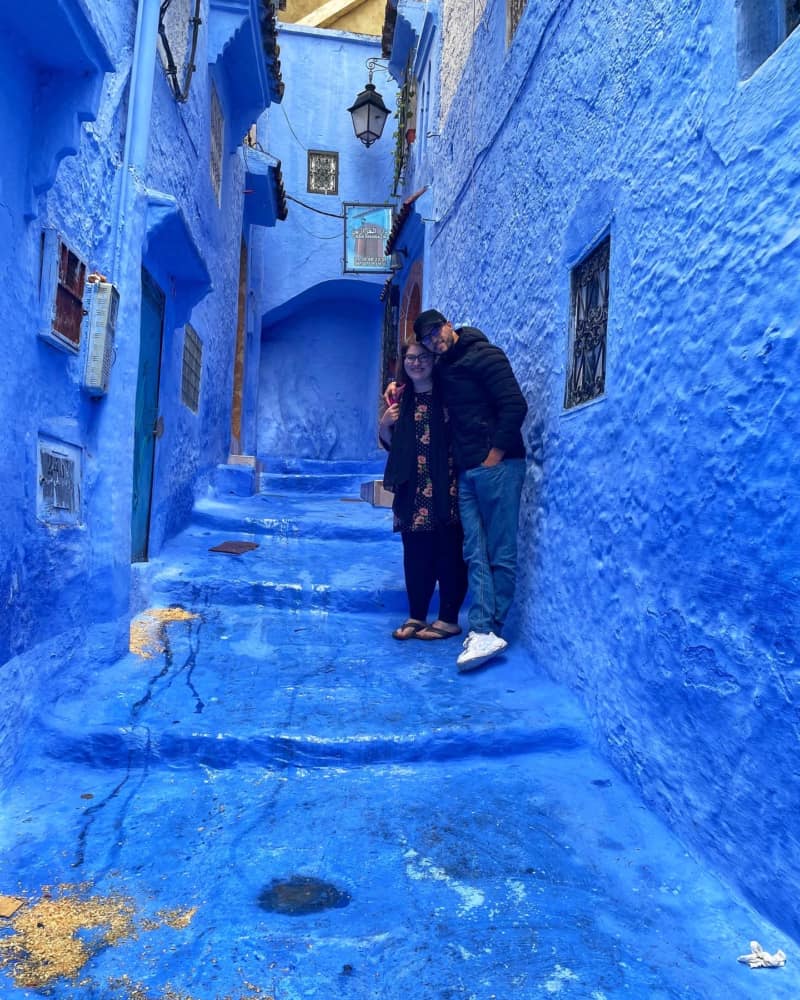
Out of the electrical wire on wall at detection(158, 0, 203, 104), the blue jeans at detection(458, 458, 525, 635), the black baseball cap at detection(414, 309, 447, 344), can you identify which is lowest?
the blue jeans at detection(458, 458, 525, 635)

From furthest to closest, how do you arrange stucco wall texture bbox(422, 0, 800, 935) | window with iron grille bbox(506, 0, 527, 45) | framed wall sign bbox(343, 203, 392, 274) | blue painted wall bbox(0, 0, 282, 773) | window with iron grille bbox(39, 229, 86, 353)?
1. framed wall sign bbox(343, 203, 392, 274)
2. window with iron grille bbox(506, 0, 527, 45)
3. window with iron grille bbox(39, 229, 86, 353)
4. blue painted wall bbox(0, 0, 282, 773)
5. stucco wall texture bbox(422, 0, 800, 935)

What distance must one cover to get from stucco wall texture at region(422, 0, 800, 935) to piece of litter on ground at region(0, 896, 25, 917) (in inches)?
Result: 69.7

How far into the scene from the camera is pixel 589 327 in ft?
10.8

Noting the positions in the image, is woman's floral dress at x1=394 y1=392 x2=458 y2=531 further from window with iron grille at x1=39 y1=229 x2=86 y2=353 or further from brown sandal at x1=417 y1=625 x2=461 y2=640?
window with iron grille at x1=39 y1=229 x2=86 y2=353

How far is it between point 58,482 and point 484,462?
1855 mm

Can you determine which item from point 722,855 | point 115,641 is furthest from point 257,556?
point 722,855

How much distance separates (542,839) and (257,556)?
3.50m

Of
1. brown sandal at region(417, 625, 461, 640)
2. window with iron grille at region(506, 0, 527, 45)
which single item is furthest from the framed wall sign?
brown sandal at region(417, 625, 461, 640)

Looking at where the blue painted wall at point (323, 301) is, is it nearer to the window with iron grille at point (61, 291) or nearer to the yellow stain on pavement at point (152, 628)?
the yellow stain on pavement at point (152, 628)

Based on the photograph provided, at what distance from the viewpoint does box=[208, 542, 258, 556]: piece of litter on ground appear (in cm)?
554

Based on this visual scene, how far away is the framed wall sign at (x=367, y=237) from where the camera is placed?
40.9 feet

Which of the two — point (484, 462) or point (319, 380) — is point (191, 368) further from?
point (319, 380)

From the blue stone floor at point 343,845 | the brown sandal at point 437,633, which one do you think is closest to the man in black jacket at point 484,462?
the blue stone floor at point 343,845

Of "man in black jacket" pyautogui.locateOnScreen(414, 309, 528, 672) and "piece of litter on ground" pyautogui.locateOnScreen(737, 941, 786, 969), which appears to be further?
"man in black jacket" pyautogui.locateOnScreen(414, 309, 528, 672)
